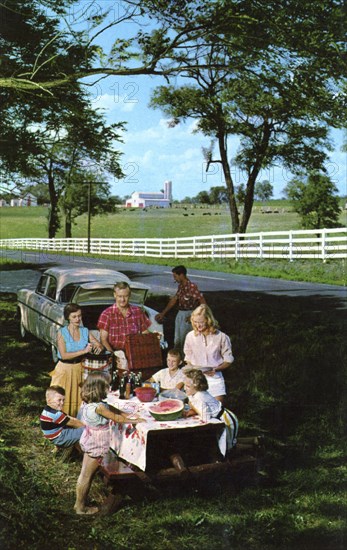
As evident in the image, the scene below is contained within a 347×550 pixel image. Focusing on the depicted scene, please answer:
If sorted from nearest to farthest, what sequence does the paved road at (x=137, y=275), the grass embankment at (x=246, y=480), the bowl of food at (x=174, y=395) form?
the grass embankment at (x=246, y=480), the bowl of food at (x=174, y=395), the paved road at (x=137, y=275)

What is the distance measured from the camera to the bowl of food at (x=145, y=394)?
16.0 ft

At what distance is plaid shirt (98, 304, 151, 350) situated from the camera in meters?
5.50

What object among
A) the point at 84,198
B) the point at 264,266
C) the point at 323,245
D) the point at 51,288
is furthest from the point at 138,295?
the point at 323,245

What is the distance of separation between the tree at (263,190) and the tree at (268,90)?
2.7 inches

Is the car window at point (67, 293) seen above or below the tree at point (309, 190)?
below

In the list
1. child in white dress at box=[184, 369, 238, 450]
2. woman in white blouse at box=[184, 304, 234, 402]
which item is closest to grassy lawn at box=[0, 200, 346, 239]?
woman in white blouse at box=[184, 304, 234, 402]

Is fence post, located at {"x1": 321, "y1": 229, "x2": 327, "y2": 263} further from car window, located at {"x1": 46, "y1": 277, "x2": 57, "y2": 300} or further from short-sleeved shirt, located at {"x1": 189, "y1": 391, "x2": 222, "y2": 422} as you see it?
short-sleeved shirt, located at {"x1": 189, "y1": 391, "x2": 222, "y2": 422}

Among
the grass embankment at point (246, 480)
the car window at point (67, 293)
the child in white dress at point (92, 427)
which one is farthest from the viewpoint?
the car window at point (67, 293)

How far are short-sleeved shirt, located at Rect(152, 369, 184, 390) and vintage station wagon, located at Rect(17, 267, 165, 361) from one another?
669mm

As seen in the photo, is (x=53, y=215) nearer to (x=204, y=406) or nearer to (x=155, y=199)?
(x=155, y=199)

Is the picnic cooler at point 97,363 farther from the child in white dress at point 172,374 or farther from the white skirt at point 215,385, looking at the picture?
the white skirt at point 215,385

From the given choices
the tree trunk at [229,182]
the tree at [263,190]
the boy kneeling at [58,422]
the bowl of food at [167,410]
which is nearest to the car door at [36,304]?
the boy kneeling at [58,422]

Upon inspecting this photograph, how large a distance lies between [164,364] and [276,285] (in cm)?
211

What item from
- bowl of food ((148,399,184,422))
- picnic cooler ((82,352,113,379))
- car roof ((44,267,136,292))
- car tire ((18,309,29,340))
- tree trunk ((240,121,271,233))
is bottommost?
bowl of food ((148,399,184,422))
